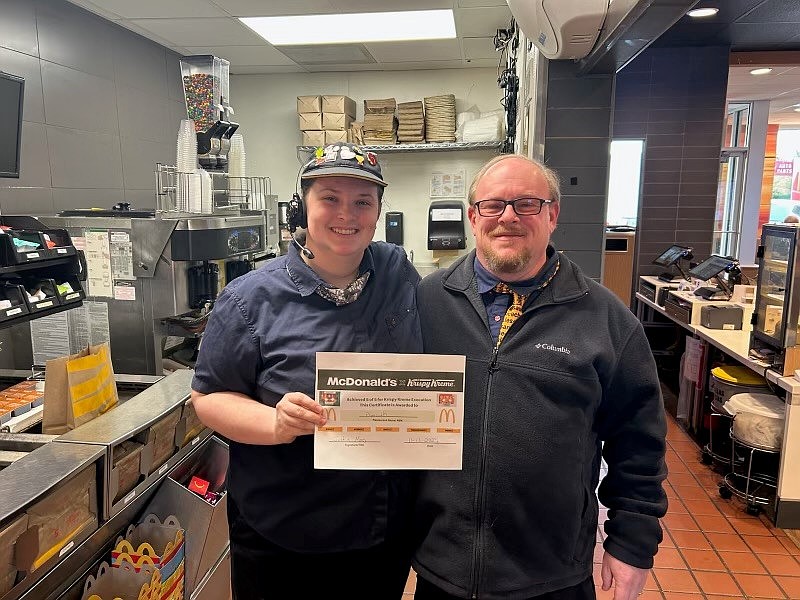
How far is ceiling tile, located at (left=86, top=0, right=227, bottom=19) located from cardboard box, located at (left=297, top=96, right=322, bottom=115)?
1717mm

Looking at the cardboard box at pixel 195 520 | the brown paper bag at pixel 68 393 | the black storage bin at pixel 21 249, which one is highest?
the black storage bin at pixel 21 249

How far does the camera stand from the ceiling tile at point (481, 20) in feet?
13.4

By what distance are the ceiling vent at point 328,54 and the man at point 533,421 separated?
159 inches

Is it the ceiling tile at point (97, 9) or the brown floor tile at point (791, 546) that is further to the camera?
the ceiling tile at point (97, 9)

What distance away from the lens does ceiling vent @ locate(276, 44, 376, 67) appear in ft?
16.7

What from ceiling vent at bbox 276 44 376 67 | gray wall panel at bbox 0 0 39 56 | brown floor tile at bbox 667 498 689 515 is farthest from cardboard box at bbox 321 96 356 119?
brown floor tile at bbox 667 498 689 515

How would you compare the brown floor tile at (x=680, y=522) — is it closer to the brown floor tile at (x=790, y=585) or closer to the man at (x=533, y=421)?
the brown floor tile at (x=790, y=585)

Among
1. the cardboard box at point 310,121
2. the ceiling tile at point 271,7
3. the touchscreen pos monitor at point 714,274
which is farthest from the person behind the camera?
the cardboard box at point 310,121

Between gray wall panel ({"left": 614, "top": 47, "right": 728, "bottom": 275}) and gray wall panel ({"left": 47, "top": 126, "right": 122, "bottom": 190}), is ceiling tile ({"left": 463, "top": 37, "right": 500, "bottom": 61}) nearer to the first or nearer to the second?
gray wall panel ({"left": 614, "top": 47, "right": 728, "bottom": 275})

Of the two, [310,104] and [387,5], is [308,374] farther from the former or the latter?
[310,104]

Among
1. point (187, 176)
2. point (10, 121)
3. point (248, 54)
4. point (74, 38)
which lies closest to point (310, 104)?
point (248, 54)

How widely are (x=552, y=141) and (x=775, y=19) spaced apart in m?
3.67

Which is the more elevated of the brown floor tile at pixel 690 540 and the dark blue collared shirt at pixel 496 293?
the dark blue collared shirt at pixel 496 293

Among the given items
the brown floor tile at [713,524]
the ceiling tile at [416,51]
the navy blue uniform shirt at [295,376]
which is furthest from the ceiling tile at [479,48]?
the navy blue uniform shirt at [295,376]
